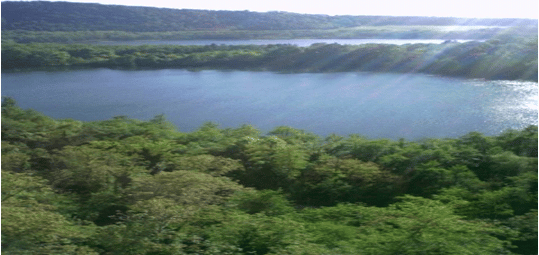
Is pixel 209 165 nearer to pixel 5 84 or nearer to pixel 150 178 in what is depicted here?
pixel 150 178

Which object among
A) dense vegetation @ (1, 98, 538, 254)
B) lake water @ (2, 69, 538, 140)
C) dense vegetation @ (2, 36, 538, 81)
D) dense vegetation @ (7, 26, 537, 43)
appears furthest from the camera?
dense vegetation @ (7, 26, 537, 43)

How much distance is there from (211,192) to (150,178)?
94cm

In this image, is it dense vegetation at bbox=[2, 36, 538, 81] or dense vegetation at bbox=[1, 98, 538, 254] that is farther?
dense vegetation at bbox=[2, 36, 538, 81]

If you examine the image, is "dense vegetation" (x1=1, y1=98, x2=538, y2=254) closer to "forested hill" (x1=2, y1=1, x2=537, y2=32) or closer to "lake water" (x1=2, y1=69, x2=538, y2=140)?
"lake water" (x1=2, y1=69, x2=538, y2=140)

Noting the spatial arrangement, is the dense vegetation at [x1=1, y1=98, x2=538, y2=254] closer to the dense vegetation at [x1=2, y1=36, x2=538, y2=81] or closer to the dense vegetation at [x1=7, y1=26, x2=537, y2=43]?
the dense vegetation at [x1=2, y1=36, x2=538, y2=81]

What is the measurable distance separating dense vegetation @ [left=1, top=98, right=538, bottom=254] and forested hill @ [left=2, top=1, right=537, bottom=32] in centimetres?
2508

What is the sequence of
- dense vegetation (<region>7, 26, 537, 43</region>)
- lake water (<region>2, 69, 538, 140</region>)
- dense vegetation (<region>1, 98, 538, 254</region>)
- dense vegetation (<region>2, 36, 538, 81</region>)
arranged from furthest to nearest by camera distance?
dense vegetation (<region>7, 26, 537, 43</region>) < dense vegetation (<region>2, 36, 538, 81</region>) < lake water (<region>2, 69, 538, 140</region>) < dense vegetation (<region>1, 98, 538, 254</region>)

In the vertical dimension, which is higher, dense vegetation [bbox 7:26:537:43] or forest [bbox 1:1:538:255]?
dense vegetation [bbox 7:26:537:43]

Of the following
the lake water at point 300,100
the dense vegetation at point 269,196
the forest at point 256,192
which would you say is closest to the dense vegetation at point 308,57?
the lake water at point 300,100

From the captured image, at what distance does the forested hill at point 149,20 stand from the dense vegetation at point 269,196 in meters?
25.1

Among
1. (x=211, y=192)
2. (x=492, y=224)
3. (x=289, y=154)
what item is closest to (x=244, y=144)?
(x=289, y=154)

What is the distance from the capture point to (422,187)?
7.68 metres

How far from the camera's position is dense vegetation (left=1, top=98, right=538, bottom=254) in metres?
5.23

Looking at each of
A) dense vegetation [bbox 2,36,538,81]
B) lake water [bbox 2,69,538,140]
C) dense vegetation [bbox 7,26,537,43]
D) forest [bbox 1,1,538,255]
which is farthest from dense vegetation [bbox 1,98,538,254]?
dense vegetation [bbox 7,26,537,43]
